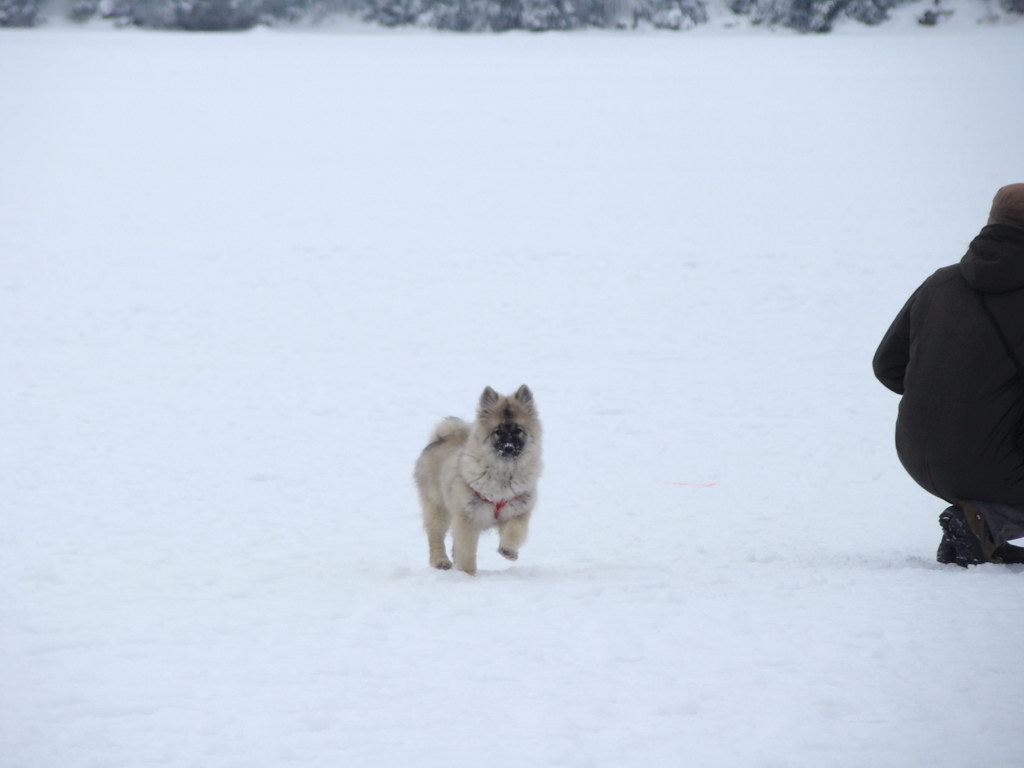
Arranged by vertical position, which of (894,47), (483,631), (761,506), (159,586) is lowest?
(761,506)

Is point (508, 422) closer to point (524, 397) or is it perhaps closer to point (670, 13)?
point (524, 397)

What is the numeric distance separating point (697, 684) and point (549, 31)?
38651 mm

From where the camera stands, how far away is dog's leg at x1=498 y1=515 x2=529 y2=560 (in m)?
5.72

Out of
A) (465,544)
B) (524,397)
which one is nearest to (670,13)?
(524,397)

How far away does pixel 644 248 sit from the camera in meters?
16.9

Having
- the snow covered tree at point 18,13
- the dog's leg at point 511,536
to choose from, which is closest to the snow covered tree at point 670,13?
the snow covered tree at point 18,13

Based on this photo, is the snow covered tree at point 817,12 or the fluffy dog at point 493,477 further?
the snow covered tree at point 817,12

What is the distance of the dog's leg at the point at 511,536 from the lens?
5.72 meters

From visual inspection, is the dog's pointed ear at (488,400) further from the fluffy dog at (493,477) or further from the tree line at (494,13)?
the tree line at (494,13)

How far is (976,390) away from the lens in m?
4.69

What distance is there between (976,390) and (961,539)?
730 mm

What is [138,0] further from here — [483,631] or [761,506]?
[483,631]

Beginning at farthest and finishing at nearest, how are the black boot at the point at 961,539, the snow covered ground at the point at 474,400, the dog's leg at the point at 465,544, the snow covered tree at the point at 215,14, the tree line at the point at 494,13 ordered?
the snow covered tree at the point at 215,14
the tree line at the point at 494,13
the dog's leg at the point at 465,544
the black boot at the point at 961,539
the snow covered ground at the point at 474,400

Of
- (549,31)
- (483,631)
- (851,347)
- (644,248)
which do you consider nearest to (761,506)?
(483,631)
